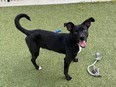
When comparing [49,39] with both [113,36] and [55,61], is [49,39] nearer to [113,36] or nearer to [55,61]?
[55,61]

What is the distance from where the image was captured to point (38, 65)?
7.23 feet

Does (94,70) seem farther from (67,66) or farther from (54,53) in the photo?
(54,53)

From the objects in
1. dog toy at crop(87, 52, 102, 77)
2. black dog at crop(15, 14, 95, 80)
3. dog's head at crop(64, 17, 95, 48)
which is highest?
dog's head at crop(64, 17, 95, 48)

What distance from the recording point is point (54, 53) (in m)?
2.37

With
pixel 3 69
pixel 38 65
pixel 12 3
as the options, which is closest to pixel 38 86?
pixel 38 65

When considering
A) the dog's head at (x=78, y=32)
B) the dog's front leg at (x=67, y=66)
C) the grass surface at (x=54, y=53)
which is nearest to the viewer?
the dog's head at (x=78, y=32)

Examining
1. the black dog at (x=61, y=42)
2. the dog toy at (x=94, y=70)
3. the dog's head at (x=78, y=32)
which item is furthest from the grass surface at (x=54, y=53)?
the dog's head at (x=78, y=32)

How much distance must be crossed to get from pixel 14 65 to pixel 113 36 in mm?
1117

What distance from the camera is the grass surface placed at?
2053 millimetres

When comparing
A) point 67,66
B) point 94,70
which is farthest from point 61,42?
point 94,70

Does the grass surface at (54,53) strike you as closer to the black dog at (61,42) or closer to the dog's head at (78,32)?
the black dog at (61,42)

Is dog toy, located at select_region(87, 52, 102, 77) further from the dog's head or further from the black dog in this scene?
the dog's head

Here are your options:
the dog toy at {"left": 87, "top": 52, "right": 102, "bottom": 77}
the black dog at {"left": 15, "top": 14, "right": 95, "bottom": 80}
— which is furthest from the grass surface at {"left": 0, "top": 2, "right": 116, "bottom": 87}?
the black dog at {"left": 15, "top": 14, "right": 95, "bottom": 80}

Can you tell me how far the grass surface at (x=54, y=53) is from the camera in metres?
2.05
